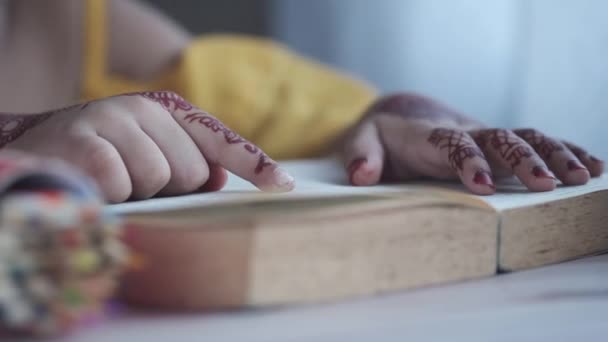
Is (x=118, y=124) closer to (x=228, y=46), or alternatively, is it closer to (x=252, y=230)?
(x=252, y=230)

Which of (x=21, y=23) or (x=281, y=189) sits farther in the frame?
(x=21, y=23)

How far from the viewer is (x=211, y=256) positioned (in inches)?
12.5

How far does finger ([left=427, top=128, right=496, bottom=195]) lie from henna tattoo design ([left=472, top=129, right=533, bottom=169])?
0.06 feet

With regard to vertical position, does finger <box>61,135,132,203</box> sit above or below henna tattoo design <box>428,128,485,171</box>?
above

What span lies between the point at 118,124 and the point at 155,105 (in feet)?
0.11

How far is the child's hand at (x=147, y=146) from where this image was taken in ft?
1.34

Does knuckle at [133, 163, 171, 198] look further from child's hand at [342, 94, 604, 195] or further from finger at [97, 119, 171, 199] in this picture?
child's hand at [342, 94, 604, 195]

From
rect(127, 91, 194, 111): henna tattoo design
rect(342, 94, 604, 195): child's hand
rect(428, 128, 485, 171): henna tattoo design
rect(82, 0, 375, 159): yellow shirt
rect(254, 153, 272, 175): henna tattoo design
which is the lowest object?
rect(82, 0, 375, 159): yellow shirt

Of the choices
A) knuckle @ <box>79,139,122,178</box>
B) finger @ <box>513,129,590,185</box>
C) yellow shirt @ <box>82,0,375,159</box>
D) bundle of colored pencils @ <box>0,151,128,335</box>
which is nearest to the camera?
bundle of colored pencils @ <box>0,151,128,335</box>

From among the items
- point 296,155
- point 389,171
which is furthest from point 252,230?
point 296,155

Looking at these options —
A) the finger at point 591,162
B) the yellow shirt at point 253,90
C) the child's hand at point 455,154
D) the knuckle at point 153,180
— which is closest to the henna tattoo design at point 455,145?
the child's hand at point 455,154

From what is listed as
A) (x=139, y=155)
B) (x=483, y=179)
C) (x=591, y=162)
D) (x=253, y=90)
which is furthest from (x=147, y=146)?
(x=253, y=90)

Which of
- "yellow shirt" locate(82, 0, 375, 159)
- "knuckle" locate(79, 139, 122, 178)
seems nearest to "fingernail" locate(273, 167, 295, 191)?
"knuckle" locate(79, 139, 122, 178)

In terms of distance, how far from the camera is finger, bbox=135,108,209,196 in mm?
437
